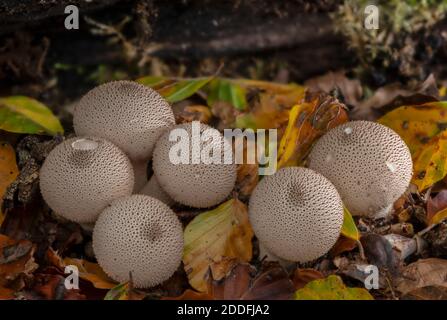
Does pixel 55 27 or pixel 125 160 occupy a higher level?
pixel 55 27

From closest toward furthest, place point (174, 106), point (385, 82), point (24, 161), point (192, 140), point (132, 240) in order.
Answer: point (132, 240), point (192, 140), point (24, 161), point (174, 106), point (385, 82)

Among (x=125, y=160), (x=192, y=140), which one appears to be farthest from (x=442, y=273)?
(x=125, y=160)

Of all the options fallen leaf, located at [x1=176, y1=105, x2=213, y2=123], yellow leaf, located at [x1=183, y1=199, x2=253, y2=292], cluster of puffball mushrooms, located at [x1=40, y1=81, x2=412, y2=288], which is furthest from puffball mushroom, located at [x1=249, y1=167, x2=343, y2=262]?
fallen leaf, located at [x1=176, y1=105, x2=213, y2=123]

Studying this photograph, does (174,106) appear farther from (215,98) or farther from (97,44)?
(97,44)

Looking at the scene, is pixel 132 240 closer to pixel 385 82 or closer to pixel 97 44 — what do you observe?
pixel 97 44

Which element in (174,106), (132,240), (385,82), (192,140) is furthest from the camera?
(385,82)

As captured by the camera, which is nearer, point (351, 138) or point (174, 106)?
point (351, 138)

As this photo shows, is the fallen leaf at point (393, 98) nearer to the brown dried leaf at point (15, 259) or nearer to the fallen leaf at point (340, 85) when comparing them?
the fallen leaf at point (340, 85)

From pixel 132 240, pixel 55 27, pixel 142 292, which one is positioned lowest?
pixel 142 292
